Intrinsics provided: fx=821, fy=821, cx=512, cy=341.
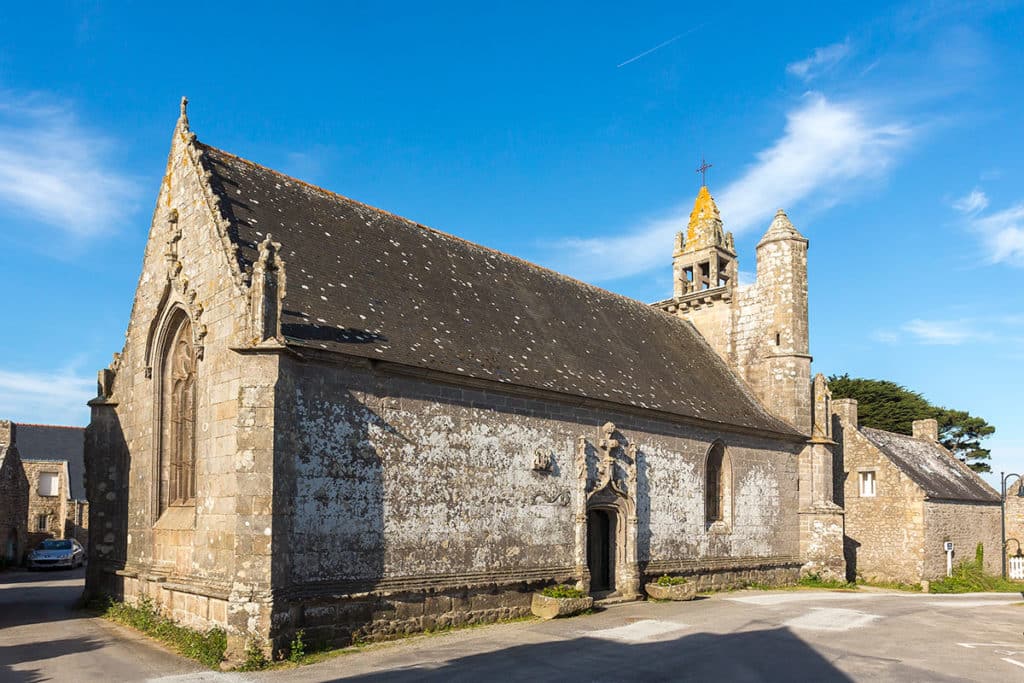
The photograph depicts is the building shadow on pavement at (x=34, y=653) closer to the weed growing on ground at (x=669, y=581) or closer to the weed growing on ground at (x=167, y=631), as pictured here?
the weed growing on ground at (x=167, y=631)

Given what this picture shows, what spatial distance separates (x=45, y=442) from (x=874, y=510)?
3981cm

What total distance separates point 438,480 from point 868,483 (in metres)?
18.5

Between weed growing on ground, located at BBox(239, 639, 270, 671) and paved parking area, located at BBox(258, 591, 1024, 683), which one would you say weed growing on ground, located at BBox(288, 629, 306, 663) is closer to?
weed growing on ground, located at BBox(239, 639, 270, 671)

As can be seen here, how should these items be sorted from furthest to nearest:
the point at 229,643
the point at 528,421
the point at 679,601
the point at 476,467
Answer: the point at 679,601 → the point at 528,421 → the point at 476,467 → the point at 229,643

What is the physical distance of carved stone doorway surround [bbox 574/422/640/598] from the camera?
17953 mm

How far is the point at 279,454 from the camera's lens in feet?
41.6

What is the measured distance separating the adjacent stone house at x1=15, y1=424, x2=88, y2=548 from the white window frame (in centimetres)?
3495

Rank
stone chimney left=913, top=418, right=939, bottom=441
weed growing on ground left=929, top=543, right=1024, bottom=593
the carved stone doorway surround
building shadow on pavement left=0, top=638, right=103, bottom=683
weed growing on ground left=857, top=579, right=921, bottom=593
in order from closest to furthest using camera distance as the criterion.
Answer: building shadow on pavement left=0, top=638, right=103, bottom=683 < the carved stone doorway surround < weed growing on ground left=857, top=579, right=921, bottom=593 < weed growing on ground left=929, top=543, right=1024, bottom=593 < stone chimney left=913, top=418, right=939, bottom=441

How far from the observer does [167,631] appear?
13.8 m

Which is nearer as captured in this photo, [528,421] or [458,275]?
[528,421]

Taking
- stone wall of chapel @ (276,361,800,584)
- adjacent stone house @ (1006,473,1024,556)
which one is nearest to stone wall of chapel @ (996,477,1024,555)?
adjacent stone house @ (1006,473,1024,556)

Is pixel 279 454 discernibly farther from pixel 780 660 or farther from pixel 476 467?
pixel 780 660

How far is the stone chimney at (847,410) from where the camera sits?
28734 millimetres

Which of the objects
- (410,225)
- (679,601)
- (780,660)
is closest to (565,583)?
(679,601)
